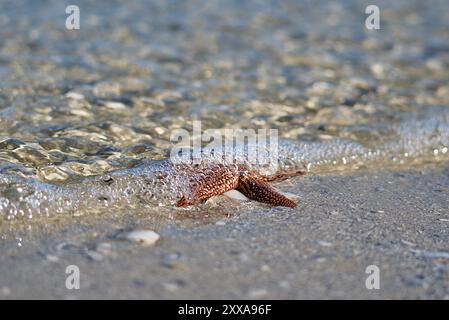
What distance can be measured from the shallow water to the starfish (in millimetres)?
194

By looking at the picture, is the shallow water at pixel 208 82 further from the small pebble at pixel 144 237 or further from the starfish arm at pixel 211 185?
the small pebble at pixel 144 237

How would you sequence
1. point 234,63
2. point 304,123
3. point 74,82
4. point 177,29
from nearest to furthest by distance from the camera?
point 304,123, point 74,82, point 234,63, point 177,29

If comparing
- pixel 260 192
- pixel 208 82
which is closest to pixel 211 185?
pixel 260 192

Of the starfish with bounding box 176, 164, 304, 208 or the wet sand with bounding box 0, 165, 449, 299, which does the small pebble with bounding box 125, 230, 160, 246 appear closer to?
the wet sand with bounding box 0, 165, 449, 299

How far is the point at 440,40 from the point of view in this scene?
795 centimetres

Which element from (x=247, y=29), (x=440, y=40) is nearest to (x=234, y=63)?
(x=247, y=29)

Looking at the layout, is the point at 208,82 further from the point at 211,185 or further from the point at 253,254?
the point at 253,254

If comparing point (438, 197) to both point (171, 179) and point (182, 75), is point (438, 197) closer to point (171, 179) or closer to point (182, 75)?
point (171, 179)

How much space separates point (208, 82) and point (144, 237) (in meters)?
3.11

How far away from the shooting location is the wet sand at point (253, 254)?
2760 mm

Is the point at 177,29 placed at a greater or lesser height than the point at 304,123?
greater

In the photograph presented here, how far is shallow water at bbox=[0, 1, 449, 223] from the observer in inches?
175

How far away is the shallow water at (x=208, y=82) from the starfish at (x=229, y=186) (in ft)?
0.64
